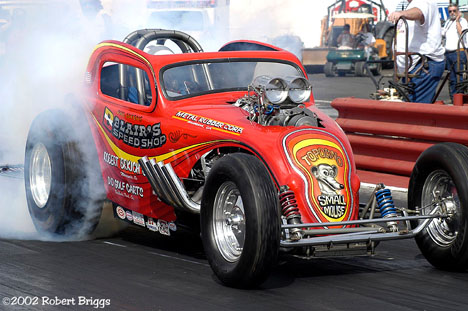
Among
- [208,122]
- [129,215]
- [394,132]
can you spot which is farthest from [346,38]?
[208,122]

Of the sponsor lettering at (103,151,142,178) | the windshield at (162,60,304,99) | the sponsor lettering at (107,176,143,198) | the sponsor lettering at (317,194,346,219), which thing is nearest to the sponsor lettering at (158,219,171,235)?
the sponsor lettering at (107,176,143,198)

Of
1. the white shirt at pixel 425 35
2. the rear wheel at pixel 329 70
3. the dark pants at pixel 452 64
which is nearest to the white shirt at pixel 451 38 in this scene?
the dark pants at pixel 452 64

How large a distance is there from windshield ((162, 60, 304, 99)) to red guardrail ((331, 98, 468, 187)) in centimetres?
235

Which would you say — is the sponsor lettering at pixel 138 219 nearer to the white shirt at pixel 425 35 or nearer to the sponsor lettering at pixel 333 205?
the sponsor lettering at pixel 333 205

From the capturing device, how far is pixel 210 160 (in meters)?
5.73

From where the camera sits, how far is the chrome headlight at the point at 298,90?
5609 millimetres

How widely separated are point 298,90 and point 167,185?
109 centimetres

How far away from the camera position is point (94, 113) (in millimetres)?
6648

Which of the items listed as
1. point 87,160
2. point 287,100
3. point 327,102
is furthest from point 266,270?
point 327,102

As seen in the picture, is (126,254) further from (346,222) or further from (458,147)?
(458,147)

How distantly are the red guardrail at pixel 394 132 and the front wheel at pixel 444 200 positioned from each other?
2725 mm

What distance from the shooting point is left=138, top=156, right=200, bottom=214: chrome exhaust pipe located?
5570mm

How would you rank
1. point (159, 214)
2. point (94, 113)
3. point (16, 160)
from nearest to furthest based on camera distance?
point (159, 214), point (94, 113), point (16, 160)

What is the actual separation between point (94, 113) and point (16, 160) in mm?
3852
